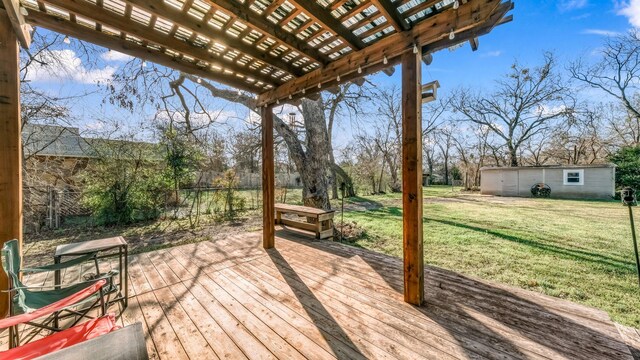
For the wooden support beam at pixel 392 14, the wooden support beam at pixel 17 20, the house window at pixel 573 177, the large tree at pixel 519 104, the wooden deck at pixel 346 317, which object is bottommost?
the wooden deck at pixel 346 317

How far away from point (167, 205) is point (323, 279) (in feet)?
22.4

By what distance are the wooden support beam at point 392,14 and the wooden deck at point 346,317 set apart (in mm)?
2732

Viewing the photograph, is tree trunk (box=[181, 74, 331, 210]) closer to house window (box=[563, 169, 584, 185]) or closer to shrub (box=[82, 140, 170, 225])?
shrub (box=[82, 140, 170, 225])

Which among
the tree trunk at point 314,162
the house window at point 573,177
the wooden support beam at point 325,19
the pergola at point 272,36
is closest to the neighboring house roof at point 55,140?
the tree trunk at point 314,162

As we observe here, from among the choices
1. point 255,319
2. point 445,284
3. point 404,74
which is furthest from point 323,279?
point 404,74

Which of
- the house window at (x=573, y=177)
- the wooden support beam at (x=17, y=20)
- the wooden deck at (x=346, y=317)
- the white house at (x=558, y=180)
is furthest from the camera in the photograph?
the house window at (x=573, y=177)

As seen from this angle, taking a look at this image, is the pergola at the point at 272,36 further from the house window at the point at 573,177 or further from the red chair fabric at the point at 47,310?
the house window at the point at 573,177

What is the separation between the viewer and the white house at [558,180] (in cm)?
1365

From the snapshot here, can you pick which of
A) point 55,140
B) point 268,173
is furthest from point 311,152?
point 55,140

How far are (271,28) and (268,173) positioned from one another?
232cm

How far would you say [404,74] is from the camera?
2.47m

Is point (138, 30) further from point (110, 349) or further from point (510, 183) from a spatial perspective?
point (510, 183)

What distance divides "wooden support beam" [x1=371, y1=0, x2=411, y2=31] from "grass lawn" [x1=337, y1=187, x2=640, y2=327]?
141 inches

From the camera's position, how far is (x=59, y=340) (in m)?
1.39
